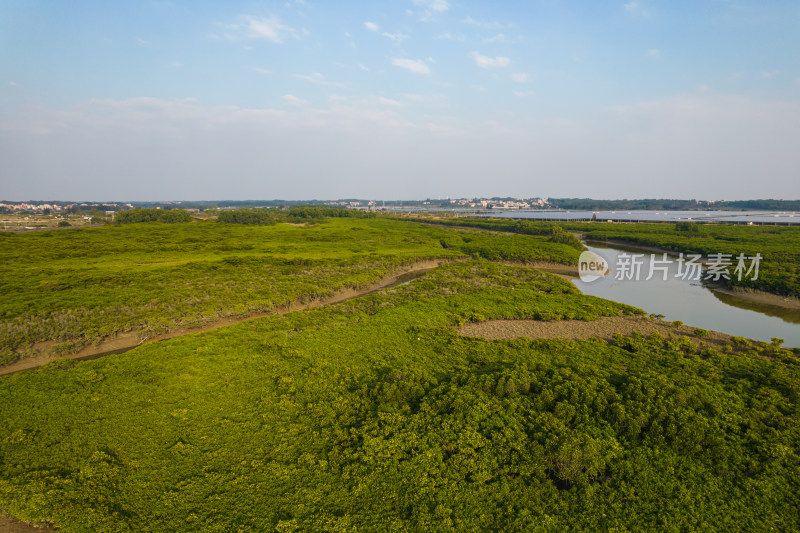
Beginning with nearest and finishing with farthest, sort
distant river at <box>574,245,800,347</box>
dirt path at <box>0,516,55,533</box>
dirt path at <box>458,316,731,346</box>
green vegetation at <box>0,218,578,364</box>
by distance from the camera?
dirt path at <box>0,516,55,533</box>, green vegetation at <box>0,218,578,364</box>, dirt path at <box>458,316,731,346</box>, distant river at <box>574,245,800,347</box>

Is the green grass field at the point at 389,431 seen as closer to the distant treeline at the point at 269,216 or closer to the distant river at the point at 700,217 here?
the distant treeline at the point at 269,216

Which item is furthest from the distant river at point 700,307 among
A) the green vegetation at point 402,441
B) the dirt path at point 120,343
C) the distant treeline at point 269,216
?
the distant treeline at point 269,216

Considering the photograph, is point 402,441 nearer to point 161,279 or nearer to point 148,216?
point 161,279

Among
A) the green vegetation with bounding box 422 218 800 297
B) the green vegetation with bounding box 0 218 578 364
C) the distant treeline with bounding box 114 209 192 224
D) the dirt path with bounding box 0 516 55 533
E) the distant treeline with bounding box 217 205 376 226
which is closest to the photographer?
the dirt path with bounding box 0 516 55 533

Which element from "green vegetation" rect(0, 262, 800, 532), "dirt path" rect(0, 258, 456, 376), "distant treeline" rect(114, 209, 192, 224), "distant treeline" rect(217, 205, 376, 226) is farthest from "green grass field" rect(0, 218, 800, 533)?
"distant treeline" rect(114, 209, 192, 224)

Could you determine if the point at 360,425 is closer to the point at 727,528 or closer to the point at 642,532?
the point at 642,532

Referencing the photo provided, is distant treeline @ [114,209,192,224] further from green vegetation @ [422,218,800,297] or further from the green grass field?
green vegetation @ [422,218,800,297]
